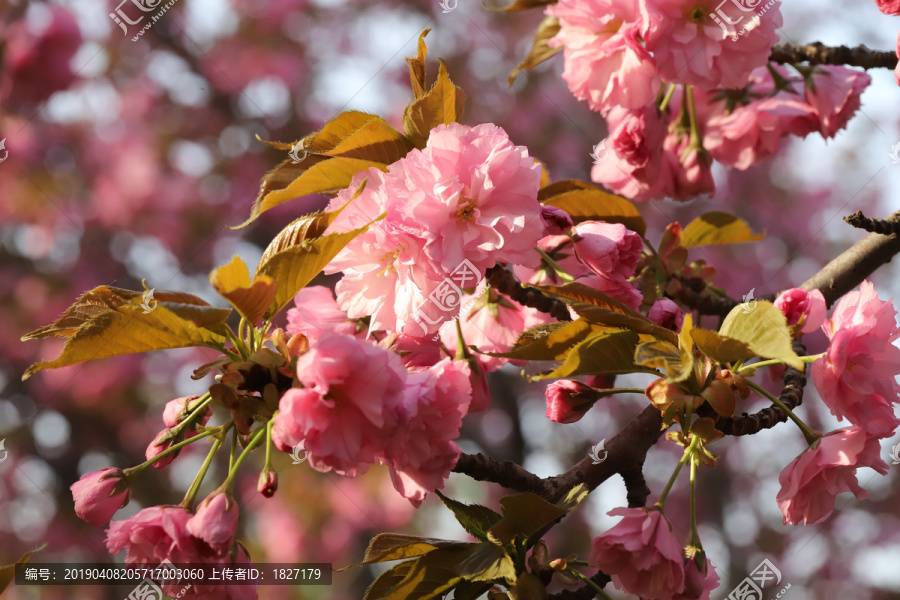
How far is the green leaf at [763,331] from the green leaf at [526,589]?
0.36 m

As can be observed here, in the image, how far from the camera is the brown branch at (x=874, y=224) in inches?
36.9

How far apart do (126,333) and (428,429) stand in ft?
1.06

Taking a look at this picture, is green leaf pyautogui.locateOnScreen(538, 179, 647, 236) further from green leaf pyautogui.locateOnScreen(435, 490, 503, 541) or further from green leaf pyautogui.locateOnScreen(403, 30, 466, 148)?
green leaf pyautogui.locateOnScreen(435, 490, 503, 541)

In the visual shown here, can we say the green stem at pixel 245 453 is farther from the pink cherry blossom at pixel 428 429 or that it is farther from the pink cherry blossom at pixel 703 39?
the pink cherry blossom at pixel 703 39

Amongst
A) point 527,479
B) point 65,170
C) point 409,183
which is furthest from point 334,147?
point 65,170

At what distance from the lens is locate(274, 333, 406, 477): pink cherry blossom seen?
2.22 feet

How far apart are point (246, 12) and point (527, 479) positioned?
14.1ft

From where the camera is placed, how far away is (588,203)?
1.04 meters

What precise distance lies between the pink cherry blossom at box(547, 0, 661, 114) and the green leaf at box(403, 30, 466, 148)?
0.29m

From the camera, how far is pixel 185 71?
3918mm

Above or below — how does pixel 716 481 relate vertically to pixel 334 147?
below

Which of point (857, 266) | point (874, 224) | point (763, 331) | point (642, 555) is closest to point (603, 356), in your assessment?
point (763, 331)

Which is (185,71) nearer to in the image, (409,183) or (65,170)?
(65,170)

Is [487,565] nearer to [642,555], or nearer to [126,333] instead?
[642,555]
